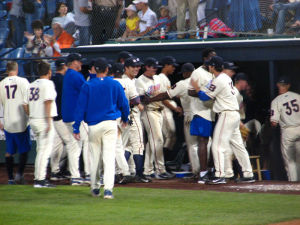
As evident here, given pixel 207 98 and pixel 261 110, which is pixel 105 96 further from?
pixel 261 110

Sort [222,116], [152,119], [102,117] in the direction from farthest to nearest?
[152,119] < [222,116] < [102,117]

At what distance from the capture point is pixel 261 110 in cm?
1233

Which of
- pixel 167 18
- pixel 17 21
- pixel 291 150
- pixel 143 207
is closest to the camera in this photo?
pixel 143 207

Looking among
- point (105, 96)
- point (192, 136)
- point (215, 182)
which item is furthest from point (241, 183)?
point (105, 96)

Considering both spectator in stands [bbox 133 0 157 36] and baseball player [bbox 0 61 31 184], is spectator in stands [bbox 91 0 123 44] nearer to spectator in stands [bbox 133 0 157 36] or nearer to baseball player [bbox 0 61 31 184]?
spectator in stands [bbox 133 0 157 36]

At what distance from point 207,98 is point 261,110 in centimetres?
266

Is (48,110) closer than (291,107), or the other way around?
(48,110)

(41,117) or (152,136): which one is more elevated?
(41,117)

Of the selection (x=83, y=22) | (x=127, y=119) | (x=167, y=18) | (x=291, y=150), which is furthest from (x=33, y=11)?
(x=127, y=119)

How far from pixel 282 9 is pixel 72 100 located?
14.4ft

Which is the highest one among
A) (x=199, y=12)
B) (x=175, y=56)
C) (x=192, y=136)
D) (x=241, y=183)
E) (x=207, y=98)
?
(x=199, y=12)

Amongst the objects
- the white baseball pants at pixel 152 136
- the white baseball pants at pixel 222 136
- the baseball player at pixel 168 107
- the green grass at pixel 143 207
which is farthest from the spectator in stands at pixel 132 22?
the green grass at pixel 143 207

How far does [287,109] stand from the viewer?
11172 millimetres

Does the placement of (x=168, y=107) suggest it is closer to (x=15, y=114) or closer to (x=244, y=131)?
(x=244, y=131)
